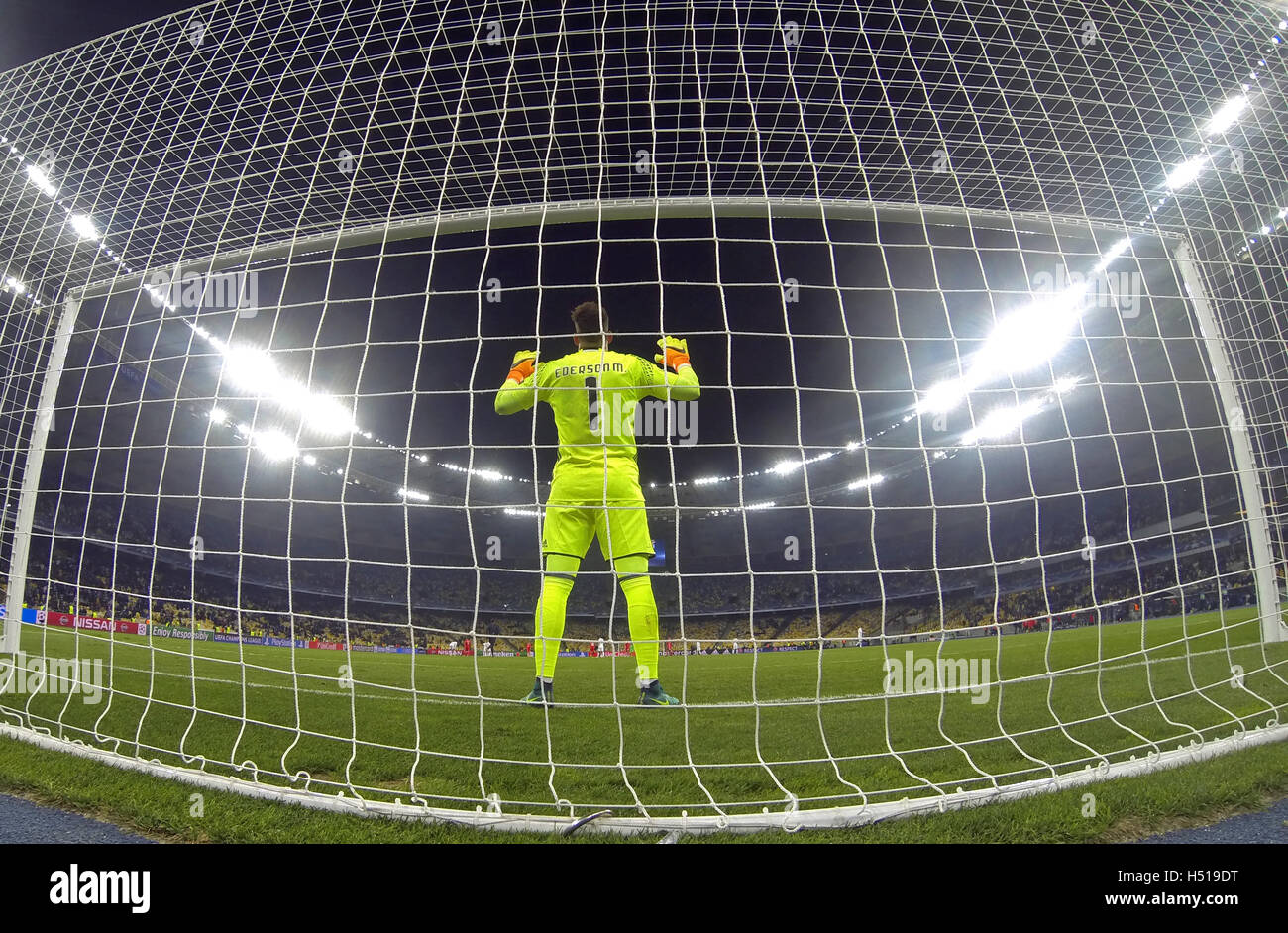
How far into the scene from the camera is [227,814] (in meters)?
1.94

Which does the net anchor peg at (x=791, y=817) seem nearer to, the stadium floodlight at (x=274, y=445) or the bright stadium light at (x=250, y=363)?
the stadium floodlight at (x=274, y=445)

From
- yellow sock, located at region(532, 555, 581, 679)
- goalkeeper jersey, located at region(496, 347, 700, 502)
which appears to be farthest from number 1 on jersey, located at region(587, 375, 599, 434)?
yellow sock, located at region(532, 555, 581, 679)

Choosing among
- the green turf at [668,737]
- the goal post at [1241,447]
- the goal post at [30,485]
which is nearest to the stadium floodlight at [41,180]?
the goal post at [30,485]

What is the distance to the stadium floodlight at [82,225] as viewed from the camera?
407 centimetres

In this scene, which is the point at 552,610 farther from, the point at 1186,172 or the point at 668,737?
the point at 1186,172

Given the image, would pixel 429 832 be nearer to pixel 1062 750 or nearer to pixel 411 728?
pixel 411 728

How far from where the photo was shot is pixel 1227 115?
3656mm

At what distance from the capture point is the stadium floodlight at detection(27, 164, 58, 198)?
398 cm

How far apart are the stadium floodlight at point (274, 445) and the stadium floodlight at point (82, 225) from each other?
1.74 meters

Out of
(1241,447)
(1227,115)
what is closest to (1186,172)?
(1227,115)

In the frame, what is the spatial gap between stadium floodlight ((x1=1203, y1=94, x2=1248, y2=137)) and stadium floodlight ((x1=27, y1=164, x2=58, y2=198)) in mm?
7588

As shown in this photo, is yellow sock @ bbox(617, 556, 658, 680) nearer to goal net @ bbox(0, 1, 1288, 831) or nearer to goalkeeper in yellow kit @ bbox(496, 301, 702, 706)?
goalkeeper in yellow kit @ bbox(496, 301, 702, 706)

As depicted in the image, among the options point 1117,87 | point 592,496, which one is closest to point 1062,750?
point 592,496

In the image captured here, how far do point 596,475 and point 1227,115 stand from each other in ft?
15.0
